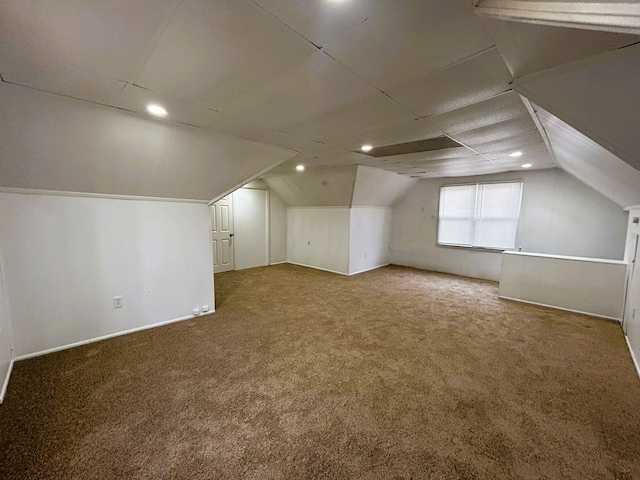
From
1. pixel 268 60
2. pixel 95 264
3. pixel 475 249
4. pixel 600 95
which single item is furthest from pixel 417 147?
pixel 95 264

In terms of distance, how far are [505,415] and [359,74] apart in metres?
2.47

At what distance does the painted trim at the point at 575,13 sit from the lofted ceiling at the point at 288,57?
5.6 inches

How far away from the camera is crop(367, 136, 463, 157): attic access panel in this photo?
2897 mm

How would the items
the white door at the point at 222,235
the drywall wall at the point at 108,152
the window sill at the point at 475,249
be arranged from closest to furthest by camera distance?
the drywall wall at the point at 108,152
the window sill at the point at 475,249
the white door at the point at 222,235

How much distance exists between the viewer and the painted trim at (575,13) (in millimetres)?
712

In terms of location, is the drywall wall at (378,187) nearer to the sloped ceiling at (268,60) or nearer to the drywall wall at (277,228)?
the drywall wall at (277,228)

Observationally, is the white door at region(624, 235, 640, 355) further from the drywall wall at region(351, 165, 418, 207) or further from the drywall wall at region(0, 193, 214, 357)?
the drywall wall at region(0, 193, 214, 357)

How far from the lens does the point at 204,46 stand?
1.24m

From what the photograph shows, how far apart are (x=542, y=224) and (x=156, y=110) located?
6007mm

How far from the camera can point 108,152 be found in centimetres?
231

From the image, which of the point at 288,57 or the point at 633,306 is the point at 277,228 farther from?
the point at 633,306

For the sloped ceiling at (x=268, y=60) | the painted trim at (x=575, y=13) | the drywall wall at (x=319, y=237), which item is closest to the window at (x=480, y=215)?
the drywall wall at (x=319, y=237)

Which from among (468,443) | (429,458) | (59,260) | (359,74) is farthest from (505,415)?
(59,260)

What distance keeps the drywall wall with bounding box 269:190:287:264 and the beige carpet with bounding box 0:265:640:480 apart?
11.4 ft
